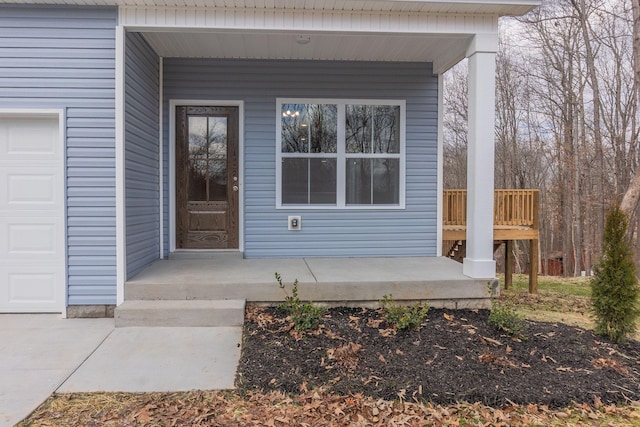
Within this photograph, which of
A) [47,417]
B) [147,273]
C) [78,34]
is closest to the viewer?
[47,417]

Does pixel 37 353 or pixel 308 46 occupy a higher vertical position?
pixel 308 46

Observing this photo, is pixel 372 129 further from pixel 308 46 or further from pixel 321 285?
pixel 321 285

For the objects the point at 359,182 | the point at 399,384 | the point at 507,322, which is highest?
the point at 359,182

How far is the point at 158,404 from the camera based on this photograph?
8.51 feet

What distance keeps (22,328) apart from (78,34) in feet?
9.19

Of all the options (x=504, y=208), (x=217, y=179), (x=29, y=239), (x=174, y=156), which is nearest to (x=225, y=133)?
(x=217, y=179)

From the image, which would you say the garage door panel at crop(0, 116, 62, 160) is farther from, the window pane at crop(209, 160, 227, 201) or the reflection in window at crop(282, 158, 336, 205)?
the reflection in window at crop(282, 158, 336, 205)

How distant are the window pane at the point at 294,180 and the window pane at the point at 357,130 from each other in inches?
25.5

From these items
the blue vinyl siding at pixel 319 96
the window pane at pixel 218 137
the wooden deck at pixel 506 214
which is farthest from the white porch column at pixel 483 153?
the window pane at pixel 218 137

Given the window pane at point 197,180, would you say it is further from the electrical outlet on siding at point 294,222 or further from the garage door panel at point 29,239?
the garage door panel at point 29,239

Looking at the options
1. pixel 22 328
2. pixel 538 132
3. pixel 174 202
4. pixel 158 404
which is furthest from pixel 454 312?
Result: pixel 538 132

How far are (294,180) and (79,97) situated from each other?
2.62 m

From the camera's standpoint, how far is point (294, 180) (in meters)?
5.70

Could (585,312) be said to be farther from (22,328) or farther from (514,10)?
(22,328)
